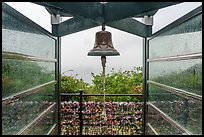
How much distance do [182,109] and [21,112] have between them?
1325mm

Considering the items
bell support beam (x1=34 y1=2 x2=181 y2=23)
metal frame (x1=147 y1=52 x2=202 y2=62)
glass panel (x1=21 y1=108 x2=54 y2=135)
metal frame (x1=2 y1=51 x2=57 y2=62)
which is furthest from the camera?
glass panel (x1=21 y1=108 x2=54 y2=135)

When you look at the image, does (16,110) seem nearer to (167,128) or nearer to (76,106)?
(167,128)

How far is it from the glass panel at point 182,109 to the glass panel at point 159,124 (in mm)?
108

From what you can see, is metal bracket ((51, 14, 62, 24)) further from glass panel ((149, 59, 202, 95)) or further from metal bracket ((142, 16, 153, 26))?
glass panel ((149, 59, 202, 95))

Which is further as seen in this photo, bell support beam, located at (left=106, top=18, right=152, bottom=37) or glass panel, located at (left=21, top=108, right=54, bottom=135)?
bell support beam, located at (left=106, top=18, right=152, bottom=37)

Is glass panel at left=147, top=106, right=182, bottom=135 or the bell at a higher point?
the bell

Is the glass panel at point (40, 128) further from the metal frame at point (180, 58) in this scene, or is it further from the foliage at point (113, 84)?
the foliage at point (113, 84)

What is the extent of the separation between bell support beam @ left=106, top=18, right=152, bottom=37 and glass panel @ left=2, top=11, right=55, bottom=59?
108 centimetres

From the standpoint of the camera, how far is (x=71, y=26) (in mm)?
4109

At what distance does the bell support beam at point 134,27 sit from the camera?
392cm

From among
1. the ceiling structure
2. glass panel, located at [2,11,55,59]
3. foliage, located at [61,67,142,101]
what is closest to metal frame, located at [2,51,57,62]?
glass panel, located at [2,11,55,59]

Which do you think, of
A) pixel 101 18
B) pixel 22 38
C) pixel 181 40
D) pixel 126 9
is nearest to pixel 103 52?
pixel 101 18

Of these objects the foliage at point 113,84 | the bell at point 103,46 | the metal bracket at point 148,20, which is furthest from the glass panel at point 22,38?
the foliage at point 113,84

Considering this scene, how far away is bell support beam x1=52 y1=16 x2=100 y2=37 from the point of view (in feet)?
13.3
